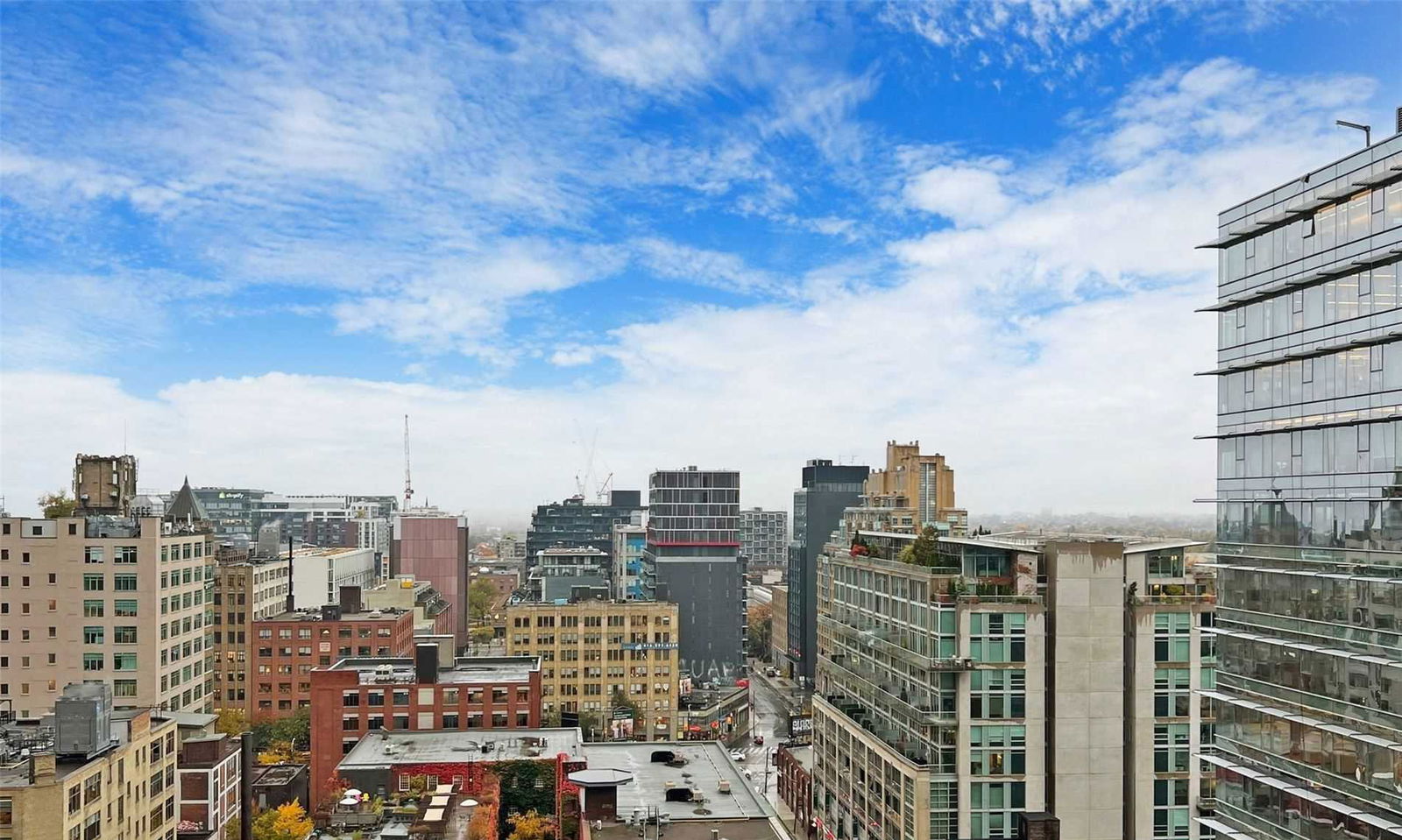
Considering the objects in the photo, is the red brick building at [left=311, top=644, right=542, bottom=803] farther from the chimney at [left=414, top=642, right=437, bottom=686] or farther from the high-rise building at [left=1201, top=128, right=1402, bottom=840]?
the high-rise building at [left=1201, top=128, right=1402, bottom=840]

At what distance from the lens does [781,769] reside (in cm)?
12788

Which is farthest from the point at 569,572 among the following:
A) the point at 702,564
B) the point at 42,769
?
the point at 42,769

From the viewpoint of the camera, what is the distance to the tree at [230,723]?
364ft

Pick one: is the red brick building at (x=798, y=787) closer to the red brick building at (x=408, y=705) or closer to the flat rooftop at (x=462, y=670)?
the red brick building at (x=408, y=705)

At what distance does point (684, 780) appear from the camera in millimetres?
74750

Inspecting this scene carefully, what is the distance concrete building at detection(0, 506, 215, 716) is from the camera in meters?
88.2

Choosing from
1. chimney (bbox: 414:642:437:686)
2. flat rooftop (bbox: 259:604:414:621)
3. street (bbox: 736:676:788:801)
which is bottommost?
street (bbox: 736:676:788:801)

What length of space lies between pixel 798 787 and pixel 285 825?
5852 cm

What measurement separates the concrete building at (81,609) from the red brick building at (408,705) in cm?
1347

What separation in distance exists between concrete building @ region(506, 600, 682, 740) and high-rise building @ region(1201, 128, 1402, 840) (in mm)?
112061

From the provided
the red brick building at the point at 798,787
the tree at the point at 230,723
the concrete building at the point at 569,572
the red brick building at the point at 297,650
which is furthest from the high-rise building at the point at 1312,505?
the concrete building at the point at 569,572

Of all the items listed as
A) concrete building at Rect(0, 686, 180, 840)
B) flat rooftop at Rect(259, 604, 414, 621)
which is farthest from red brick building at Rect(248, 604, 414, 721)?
concrete building at Rect(0, 686, 180, 840)

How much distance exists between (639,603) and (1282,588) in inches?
4711

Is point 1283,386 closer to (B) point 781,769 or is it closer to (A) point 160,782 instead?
(A) point 160,782
